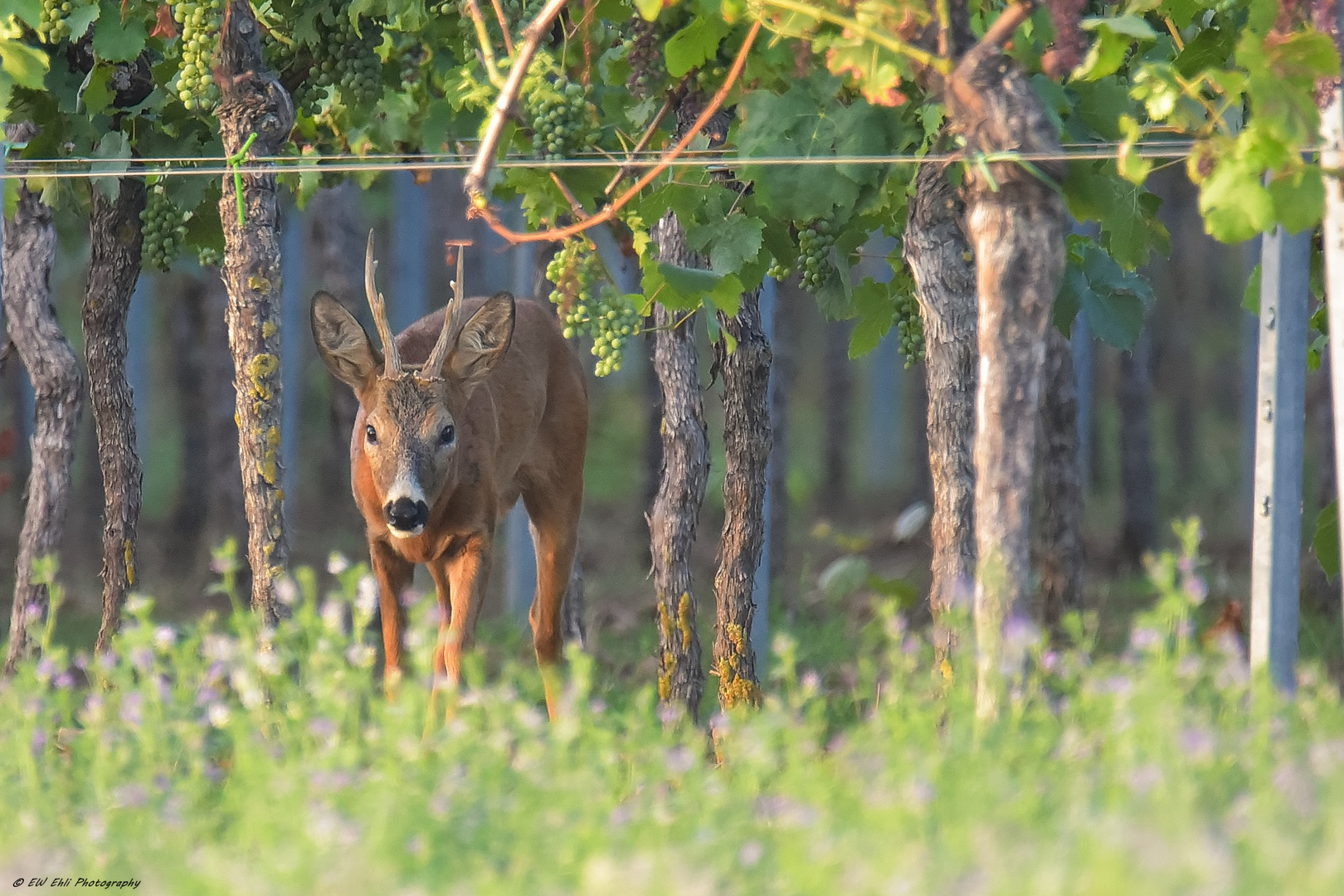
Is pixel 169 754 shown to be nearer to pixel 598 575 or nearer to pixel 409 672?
pixel 409 672

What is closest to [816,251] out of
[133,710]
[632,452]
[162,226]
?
[162,226]

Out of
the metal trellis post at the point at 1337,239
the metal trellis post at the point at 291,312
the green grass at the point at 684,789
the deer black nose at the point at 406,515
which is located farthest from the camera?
the metal trellis post at the point at 291,312

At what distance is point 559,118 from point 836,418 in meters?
12.4

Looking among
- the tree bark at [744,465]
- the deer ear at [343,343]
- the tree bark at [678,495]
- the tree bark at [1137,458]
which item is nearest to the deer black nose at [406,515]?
the deer ear at [343,343]

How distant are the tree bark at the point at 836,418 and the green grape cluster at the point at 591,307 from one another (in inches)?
418

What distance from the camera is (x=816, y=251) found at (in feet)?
20.1

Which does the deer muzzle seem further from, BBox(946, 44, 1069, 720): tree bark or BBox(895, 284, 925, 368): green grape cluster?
BBox(946, 44, 1069, 720): tree bark

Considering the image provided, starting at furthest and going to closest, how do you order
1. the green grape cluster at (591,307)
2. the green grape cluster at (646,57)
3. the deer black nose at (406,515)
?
1. the deer black nose at (406,515)
2. the green grape cluster at (591,307)
3. the green grape cluster at (646,57)

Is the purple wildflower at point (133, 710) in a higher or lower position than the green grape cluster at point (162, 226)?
lower

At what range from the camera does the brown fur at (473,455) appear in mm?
6461

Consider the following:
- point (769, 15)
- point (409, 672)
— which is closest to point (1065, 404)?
point (409, 672)

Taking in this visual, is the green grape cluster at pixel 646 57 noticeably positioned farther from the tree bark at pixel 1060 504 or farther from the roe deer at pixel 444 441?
the tree bark at pixel 1060 504

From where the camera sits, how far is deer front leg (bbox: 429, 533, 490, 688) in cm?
645

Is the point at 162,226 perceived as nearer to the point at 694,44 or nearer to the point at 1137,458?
the point at 694,44
